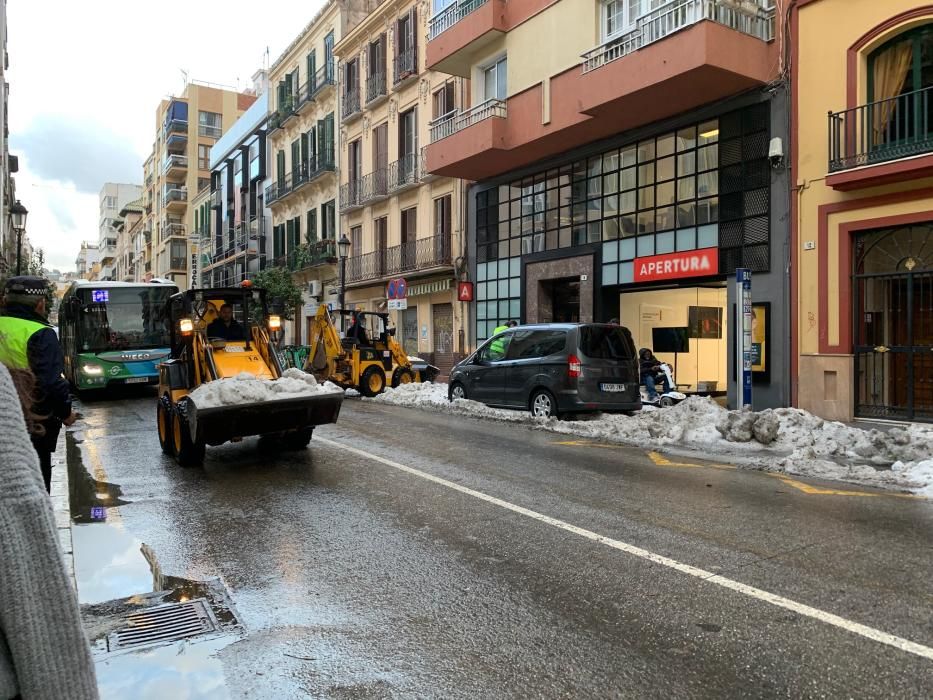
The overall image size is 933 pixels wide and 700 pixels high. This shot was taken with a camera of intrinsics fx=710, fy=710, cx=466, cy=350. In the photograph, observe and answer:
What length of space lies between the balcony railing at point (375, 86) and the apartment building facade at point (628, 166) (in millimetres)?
5624

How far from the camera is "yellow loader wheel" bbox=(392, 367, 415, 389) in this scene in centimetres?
1830

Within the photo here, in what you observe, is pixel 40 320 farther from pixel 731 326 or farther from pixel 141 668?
pixel 731 326

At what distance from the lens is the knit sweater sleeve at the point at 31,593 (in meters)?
1.19

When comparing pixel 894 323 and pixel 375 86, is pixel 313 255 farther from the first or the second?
pixel 894 323

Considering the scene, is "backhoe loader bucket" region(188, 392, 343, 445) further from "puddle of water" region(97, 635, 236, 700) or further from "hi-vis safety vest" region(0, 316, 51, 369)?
"puddle of water" region(97, 635, 236, 700)

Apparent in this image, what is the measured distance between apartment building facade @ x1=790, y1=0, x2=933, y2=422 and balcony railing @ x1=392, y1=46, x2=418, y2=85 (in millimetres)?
15329

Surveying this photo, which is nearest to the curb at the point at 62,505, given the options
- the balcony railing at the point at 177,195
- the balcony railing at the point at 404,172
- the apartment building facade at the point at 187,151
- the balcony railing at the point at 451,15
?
the balcony railing at the point at 451,15

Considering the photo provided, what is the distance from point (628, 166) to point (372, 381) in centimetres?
823

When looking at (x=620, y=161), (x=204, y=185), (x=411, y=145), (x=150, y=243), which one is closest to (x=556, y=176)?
(x=620, y=161)

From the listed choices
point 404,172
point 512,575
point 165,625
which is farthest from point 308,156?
point 165,625

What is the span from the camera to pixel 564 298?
65.7 feet

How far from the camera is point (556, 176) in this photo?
64.2 ft

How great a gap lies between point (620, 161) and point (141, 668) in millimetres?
16395

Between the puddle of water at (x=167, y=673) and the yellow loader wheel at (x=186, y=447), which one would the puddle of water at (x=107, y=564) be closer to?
the puddle of water at (x=167, y=673)
